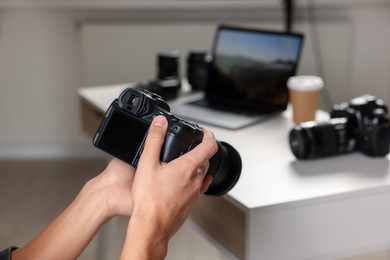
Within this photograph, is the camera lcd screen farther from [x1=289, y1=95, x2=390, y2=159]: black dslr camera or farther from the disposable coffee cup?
the disposable coffee cup

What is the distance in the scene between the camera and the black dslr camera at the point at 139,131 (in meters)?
0.81

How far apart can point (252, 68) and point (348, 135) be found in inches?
18.8

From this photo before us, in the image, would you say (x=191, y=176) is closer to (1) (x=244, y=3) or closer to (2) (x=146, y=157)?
(2) (x=146, y=157)

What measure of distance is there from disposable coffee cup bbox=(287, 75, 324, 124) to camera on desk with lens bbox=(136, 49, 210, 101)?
0.39 meters

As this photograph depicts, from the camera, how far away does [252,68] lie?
5.56 feet

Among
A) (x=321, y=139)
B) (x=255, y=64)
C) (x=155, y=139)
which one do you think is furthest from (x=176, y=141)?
(x=255, y=64)

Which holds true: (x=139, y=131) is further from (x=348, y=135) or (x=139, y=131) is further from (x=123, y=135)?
(x=348, y=135)

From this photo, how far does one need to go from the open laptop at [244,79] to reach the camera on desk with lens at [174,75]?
0.22 ft

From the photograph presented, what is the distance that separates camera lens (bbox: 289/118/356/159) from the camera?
4.11 ft

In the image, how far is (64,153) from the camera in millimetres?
3014

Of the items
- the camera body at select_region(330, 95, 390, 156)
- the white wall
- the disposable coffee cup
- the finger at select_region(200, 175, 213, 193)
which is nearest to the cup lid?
the disposable coffee cup

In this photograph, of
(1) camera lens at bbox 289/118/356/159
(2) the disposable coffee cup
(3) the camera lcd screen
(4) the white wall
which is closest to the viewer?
(3) the camera lcd screen

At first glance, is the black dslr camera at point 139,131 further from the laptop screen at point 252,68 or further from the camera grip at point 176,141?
the laptop screen at point 252,68

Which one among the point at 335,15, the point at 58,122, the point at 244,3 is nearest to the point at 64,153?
the point at 58,122
